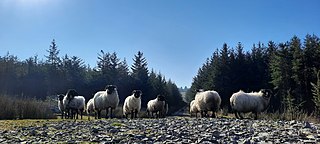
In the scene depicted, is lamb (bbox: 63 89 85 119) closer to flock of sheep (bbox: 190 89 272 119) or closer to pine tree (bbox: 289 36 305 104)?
flock of sheep (bbox: 190 89 272 119)

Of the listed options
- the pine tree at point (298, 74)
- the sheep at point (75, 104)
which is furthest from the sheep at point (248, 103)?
the pine tree at point (298, 74)

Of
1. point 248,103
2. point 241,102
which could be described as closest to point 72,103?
point 241,102

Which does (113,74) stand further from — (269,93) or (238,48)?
(269,93)

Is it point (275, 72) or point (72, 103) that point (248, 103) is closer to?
point (72, 103)

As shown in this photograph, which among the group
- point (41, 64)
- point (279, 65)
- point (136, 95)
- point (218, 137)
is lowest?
point (218, 137)

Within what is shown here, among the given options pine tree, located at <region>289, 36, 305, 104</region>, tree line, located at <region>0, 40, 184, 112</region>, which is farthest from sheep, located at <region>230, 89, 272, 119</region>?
tree line, located at <region>0, 40, 184, 112</region>

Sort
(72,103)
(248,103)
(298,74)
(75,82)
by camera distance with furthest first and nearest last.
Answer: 1. (75,82)
2. (298,74)
3. (72,103)
4. (248,103)

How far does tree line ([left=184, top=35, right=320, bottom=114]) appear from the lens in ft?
145

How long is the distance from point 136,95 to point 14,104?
29.5 feet

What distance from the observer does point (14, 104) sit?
73.3 ft

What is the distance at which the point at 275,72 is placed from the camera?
4938 centimetres

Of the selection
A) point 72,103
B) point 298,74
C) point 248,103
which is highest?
point 298,74

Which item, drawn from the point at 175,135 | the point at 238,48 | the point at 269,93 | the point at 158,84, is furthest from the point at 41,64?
the point at 175,135

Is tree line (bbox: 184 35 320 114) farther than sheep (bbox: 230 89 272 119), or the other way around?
tree line (bbox: 184 35 320 114)
